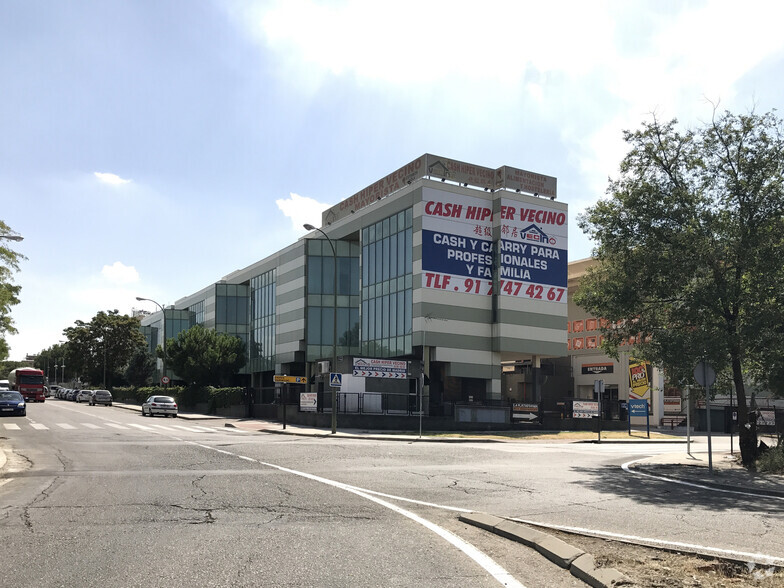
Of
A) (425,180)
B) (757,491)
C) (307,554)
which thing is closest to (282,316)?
(425,180)

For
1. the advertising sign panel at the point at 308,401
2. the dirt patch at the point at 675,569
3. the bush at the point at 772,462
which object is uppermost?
the advertising sign panel at the point at 308,401

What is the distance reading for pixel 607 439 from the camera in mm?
37156

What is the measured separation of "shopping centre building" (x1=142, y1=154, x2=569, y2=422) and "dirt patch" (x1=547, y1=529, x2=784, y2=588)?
119 ft

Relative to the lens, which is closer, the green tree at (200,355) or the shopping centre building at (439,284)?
the shopping centre building at (439,284)

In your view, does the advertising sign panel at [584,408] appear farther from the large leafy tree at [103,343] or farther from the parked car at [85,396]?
the large leafy tree at [103,343]

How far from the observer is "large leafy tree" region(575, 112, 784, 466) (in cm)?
1809

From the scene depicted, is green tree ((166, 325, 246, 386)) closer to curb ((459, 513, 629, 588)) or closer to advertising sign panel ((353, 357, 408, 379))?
advertising sign panel ((353, 357, 408, 379))

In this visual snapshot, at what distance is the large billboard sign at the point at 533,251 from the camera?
2098 inches

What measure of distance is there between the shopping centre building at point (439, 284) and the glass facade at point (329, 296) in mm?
85

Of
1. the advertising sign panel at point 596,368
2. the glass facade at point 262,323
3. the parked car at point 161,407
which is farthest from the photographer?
the glass facade at point 262,323

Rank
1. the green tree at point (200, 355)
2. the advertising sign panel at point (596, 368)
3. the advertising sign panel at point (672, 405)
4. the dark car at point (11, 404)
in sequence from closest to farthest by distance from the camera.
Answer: the dark car at point (11, 404) < the advertising sign panel at point (672, 405) < the green tree at point (200, 355) < the advertising sign panel at point (596, 368)

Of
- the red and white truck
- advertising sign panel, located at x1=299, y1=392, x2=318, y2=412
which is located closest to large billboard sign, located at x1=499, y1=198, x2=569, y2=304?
advertising sign panel, located at x1=299, y1=392, x2=318, y2=412

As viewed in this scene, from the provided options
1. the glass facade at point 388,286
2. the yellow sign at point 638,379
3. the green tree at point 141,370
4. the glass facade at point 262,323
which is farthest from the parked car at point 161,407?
the green tree at point 141,370

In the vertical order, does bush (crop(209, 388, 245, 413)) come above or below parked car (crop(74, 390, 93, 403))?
above
